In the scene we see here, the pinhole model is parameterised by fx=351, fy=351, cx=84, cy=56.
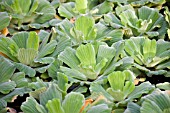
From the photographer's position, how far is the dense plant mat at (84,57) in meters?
0.89

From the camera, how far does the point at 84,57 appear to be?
1.04 m

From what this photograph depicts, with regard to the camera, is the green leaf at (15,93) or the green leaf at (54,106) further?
the green leaf at (15,93)

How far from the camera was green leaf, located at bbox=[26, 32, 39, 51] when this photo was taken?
1.10m

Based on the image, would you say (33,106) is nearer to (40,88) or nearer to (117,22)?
(40,88)

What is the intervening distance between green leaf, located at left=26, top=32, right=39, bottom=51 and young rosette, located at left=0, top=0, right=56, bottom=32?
6.9 inches

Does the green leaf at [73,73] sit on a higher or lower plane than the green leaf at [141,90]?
higher

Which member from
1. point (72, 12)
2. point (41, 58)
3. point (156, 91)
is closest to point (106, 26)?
point (72, 12)

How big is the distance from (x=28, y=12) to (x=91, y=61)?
39 centimetres

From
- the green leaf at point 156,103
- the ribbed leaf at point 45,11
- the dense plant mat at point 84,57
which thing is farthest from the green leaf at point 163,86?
the ribbed leaf at point 45,11

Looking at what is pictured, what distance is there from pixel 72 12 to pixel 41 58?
12.8 inches

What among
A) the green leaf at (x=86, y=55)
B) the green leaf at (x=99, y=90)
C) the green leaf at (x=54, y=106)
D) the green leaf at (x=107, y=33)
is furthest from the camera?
the green leaf at (x=107, y=33)

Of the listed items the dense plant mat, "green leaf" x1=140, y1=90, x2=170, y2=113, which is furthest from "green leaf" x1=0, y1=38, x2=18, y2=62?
"green leaf" x1=140, y1=90, x2=170, y2=113

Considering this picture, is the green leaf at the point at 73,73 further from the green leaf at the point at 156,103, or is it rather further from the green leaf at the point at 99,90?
the green leaf at the point at 156,103

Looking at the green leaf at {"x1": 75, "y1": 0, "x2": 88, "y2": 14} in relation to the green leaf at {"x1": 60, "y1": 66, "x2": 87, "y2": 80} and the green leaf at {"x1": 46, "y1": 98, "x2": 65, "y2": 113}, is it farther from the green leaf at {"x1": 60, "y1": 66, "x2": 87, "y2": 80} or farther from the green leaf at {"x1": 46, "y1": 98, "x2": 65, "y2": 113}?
the green leaf at {"x1": 46, "y1": 98, "x2": 65, "y2": 113}
